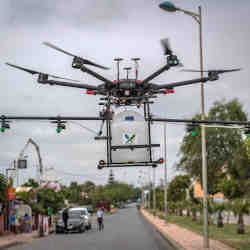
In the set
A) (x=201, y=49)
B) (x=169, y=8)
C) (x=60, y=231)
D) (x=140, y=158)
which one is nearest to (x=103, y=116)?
(x=140, y=158)

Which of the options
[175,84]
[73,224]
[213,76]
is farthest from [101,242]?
[213,76]

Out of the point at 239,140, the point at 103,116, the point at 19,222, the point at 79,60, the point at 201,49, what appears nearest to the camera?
the point at 79,60

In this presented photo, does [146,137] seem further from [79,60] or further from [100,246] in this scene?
[100,246]

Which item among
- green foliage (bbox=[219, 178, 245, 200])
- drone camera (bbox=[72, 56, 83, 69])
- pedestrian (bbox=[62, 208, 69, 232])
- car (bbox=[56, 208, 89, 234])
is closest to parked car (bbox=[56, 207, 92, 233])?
car (bbox=[56, 208, 89, 234])

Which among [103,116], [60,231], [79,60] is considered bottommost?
[60,231]

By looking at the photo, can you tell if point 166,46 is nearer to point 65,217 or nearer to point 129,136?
point 129,136

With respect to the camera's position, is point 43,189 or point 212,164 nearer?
point 212,164

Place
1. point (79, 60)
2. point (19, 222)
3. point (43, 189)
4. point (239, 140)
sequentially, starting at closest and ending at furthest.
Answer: point (79, 60) → point (239, 140) → point (19, 222) → point (43, 189)

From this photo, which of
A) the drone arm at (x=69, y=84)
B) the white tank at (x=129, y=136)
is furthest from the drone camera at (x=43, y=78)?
the white tank at (x=129, y=136)

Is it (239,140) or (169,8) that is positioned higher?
(169,8)
